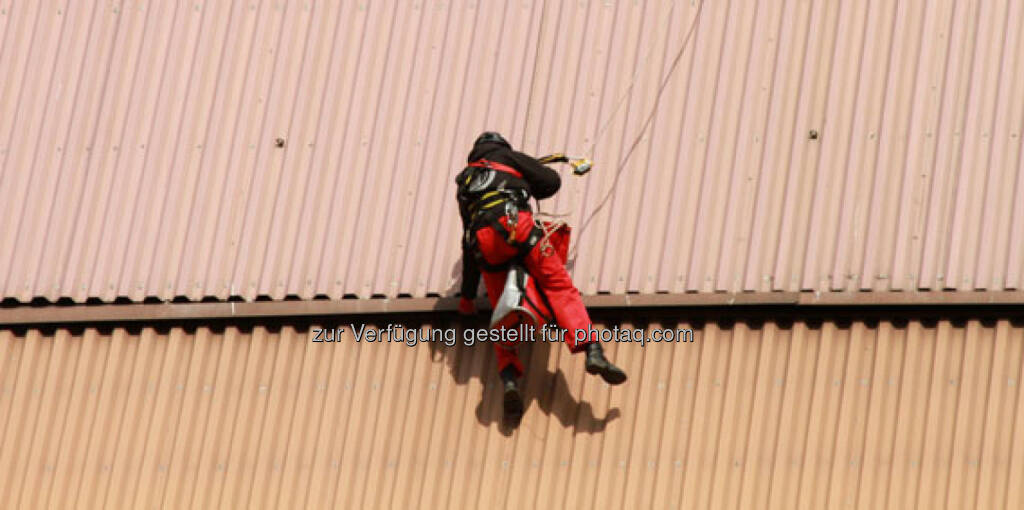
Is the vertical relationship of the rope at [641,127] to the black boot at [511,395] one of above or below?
above

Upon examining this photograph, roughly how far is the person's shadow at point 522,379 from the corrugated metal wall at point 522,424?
0.05ft

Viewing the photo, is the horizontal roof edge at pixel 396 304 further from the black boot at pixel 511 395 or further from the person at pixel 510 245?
the black boot at pixel 511 395

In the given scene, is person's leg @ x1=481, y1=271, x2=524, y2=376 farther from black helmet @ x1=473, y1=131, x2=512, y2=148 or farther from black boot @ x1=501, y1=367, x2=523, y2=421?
black helmet @ x1=473, y1=131, x2=512, y2=148

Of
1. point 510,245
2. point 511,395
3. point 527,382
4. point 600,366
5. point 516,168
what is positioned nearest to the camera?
point 600,366

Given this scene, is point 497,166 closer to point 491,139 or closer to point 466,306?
point 491,139

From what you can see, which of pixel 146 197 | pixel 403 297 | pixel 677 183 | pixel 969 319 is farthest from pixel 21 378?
pixel 969 319

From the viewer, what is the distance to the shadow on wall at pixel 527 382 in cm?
1307

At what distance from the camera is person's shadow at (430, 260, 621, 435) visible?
13072 mm

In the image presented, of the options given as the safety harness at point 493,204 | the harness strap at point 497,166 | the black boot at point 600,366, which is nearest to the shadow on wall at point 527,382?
the black boot at point 600,366

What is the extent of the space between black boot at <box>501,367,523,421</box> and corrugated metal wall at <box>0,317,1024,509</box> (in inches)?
3.7

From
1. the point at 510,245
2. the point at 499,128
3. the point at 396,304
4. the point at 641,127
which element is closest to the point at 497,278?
the point at 510,245

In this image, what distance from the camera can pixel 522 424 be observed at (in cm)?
1312

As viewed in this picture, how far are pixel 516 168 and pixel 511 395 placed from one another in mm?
1525

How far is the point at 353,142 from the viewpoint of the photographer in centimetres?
1435
